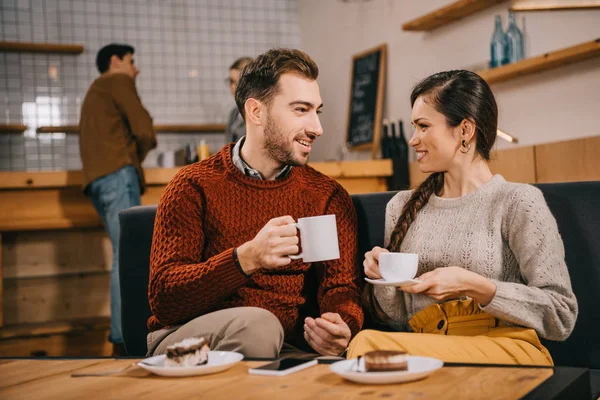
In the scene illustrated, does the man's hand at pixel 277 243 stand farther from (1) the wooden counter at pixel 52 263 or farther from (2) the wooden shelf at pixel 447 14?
(2) the wooden shelf at pixel 447 14

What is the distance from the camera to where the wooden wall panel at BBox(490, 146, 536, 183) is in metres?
3.43

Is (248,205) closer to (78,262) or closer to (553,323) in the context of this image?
(553,323)

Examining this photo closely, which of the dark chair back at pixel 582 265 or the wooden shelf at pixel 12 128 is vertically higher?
the wooden shelf at pixel 12 128

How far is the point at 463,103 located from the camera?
1820 mm

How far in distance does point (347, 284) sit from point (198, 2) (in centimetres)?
456

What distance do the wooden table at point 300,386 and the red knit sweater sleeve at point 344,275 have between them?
572 mm

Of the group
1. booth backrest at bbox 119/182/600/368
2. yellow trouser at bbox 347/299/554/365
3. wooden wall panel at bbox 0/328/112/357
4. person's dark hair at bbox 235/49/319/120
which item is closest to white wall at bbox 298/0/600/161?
booth backrest at bbox 119/182/600/368

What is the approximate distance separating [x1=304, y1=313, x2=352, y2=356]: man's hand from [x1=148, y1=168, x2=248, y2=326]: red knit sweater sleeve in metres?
0.20

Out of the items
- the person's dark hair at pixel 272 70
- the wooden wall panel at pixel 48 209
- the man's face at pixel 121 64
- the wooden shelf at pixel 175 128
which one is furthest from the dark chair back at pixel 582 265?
the wooden shelf at pixel 175 128

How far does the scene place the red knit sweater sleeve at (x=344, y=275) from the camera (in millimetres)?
1821

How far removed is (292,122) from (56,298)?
97.1 inches

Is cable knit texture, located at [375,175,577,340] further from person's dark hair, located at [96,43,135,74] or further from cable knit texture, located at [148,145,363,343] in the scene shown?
person's dark hair, located at [96,43,135,74]

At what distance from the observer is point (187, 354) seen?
1212mm

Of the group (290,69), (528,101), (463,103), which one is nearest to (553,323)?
(463,103)
